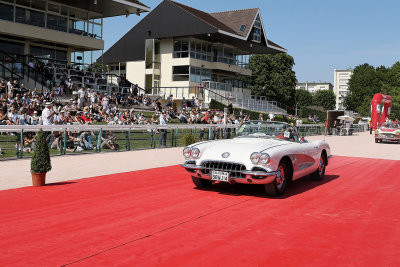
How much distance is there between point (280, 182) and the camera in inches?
329

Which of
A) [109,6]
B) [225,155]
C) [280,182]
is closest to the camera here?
[225,155]

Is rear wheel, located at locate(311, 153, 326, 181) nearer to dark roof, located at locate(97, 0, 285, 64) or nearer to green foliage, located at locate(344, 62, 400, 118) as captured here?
dark roof, located at locate(97, 0, 285, 64)

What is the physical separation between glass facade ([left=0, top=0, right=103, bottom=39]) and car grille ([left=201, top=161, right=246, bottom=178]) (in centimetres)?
2465

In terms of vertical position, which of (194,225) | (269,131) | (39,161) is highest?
(269,131)

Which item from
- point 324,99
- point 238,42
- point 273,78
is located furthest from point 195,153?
point 324,99

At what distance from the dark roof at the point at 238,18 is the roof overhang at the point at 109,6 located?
19.0 metres

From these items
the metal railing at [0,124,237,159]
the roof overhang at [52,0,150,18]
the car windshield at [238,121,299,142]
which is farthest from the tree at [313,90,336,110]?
the car windshield at [238,121,299,142]

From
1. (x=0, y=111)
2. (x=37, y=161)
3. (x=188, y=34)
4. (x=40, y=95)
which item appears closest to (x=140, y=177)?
(x=37, y=161)

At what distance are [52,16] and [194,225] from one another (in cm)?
2866

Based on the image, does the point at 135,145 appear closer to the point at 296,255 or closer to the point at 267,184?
the point at 267,184

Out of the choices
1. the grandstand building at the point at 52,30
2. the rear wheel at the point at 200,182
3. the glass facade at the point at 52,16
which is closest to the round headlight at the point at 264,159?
the rear wheel at the point at 200,182

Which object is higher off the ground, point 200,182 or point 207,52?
point 207,52

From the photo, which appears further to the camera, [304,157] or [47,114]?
[47,114]

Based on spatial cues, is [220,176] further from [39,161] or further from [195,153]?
[39,161]
